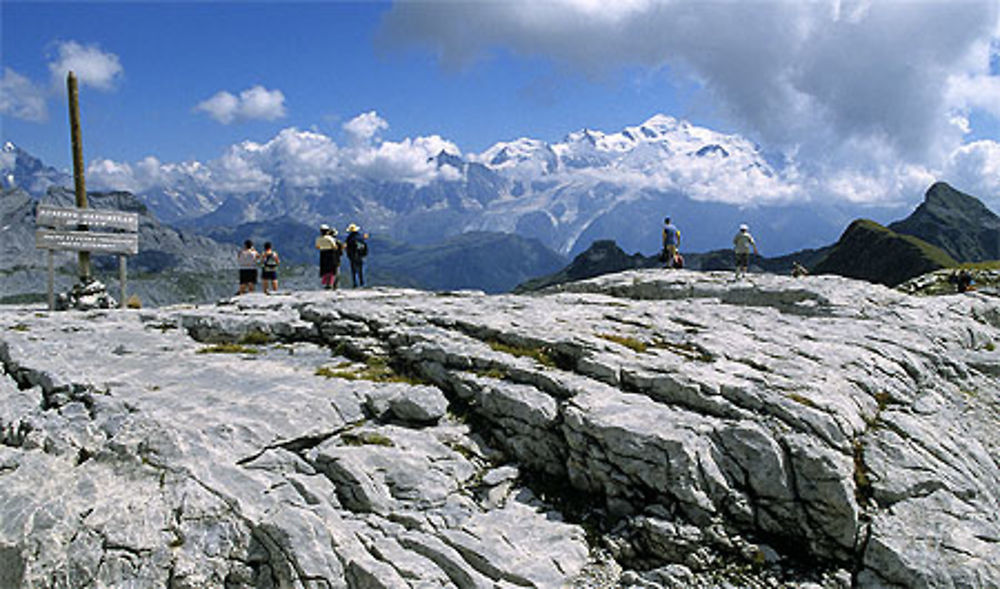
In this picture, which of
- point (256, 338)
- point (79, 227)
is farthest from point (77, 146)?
point (256, 338)

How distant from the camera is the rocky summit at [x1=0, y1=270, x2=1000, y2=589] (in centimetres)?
1220

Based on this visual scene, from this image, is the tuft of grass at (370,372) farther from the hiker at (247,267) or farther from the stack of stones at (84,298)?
the stack of stones at (84,298)

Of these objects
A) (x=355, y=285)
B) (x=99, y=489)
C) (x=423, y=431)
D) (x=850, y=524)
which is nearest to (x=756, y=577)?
(x=850, y=524)

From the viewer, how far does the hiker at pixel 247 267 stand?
35.2m

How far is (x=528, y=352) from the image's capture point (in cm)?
2022

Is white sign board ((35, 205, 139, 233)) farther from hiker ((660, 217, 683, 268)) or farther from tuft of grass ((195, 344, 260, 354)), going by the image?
hiker ((660, 217, 683, 268))

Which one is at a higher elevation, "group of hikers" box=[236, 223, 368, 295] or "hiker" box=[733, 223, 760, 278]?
"hiker" box=[733, 223, 760, 278]

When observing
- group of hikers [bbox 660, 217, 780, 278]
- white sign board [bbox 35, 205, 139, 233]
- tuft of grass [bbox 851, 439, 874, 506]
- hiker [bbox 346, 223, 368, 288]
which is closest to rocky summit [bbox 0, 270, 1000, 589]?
tuft of grass [bbox 851, 439, 874, 506]

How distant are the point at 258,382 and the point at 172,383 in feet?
7.68

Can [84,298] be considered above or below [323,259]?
below

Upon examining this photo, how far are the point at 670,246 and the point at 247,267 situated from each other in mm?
29908

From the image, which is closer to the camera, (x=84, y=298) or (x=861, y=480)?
(x=861, y=480)

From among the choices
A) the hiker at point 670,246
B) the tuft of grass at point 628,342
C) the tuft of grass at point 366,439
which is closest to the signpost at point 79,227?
the tuft of grass at point 366,439

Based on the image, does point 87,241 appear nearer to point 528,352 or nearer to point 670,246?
point 528,352
